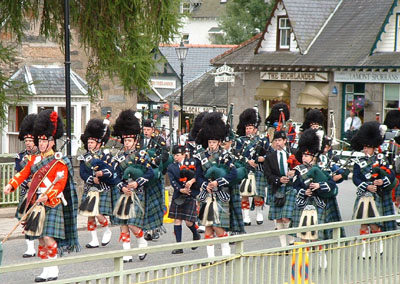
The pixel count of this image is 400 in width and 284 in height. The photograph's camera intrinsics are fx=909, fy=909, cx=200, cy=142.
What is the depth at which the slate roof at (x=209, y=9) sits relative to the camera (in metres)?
64.2

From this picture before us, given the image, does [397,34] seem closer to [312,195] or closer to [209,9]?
[312,195]

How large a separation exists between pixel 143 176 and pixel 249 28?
1591 inches

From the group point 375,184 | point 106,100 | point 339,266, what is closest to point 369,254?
point 339,266

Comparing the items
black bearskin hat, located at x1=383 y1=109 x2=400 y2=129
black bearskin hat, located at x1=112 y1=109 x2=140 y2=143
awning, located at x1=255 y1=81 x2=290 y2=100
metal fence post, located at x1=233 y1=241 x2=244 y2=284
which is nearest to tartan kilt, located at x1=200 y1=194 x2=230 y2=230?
black bearskin hat, located at x1=112 y1=109 x2=140 y2=143

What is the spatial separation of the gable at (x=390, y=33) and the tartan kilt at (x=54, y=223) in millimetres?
21245

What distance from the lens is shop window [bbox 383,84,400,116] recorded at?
97.5 ft

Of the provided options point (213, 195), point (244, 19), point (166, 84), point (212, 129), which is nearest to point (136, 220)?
point (213, 195)

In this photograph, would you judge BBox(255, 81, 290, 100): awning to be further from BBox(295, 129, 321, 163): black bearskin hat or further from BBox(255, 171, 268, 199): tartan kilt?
BBox(295, 129, 321, 163): black bearskin hat

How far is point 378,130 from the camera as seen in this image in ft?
38.9

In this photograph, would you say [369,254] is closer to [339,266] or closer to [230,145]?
[339,266]

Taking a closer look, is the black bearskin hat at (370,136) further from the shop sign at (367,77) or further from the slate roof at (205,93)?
the slate roof at (205,93)

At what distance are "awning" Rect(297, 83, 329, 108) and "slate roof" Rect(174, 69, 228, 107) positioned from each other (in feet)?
19.5

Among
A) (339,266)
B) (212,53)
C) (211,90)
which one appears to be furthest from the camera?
(212,53)

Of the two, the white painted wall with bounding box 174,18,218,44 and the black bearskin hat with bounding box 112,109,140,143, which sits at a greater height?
the white painted wall with bounding box 174,18,218,44
